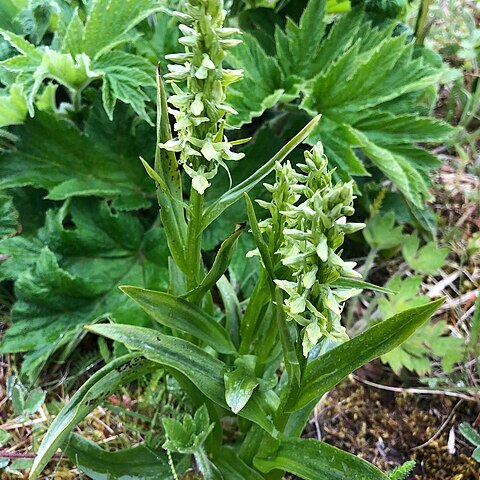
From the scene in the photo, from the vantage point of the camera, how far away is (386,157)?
167 cm

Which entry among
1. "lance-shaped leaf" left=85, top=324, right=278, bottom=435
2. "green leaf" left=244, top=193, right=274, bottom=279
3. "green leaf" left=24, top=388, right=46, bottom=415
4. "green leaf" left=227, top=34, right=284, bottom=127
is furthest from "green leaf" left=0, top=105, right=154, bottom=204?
"green leaf" left=244, top=193, right=274, bottom=279

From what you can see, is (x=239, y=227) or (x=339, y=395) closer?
(x=239, y=227)

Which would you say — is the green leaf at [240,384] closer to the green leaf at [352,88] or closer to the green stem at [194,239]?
the green stem at [194,239]

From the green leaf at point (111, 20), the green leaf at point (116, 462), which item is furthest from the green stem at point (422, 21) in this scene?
the green leaf at point (116, 462)

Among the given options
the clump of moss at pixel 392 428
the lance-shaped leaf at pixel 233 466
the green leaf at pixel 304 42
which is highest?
the green leaf at pixel 304 42

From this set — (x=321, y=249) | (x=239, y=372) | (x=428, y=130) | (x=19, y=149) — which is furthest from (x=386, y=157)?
(x=19, y=149)

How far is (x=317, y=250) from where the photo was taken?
0.81 m

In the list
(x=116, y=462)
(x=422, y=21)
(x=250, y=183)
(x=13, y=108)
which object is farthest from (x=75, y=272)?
(x=422, y=21)

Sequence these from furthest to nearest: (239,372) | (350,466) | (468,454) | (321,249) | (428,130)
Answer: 1. (428,130)
2. (468,454)
3. (239,372)
4. (350,466)
5. (321,249)

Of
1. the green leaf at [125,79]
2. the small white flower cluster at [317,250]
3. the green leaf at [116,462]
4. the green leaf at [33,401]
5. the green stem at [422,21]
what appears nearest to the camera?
the small white flower cluster at [317,250]

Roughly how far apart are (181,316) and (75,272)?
25.5 inches

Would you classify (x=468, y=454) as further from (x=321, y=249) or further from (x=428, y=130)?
(x=321, y=249)

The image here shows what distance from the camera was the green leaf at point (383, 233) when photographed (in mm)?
1831

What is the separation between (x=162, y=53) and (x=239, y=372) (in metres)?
1.03
